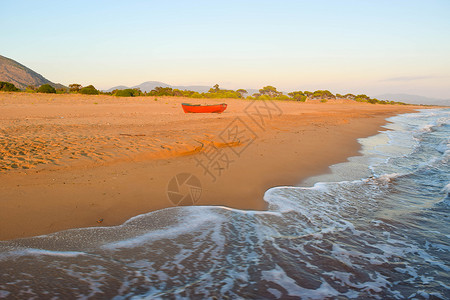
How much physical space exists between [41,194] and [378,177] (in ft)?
22.0

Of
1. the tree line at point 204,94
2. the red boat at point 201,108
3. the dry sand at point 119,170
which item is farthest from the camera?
the tree line at point 204,94

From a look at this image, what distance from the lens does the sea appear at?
2264 mm

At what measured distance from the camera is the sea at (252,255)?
7.43ft

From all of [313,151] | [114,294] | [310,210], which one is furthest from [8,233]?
[313,151]

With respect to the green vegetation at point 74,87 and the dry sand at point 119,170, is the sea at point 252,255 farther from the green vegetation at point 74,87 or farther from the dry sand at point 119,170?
the green vegetation at point 74,87

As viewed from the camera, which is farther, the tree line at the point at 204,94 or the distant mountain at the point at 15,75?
the distant mountain at the point at 15,75

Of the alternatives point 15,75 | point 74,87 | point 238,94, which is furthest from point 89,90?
point 15,75

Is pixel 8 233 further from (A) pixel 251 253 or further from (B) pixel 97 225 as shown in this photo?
(A) pixel 251 253

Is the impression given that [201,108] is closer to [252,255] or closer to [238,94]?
[252,255]

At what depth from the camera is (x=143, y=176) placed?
5156mm

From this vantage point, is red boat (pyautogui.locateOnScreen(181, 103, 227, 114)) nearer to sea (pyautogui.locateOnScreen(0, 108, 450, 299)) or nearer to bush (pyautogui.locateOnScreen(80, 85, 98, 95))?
sea (pyautogui.locateOnScreen(0, 108, 450, 299))

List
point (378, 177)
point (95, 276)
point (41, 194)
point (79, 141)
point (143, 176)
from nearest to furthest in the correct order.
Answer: point (95, 276) < point (41, 194) < point (143, 176) < point (378, 177) < point (79, 141)

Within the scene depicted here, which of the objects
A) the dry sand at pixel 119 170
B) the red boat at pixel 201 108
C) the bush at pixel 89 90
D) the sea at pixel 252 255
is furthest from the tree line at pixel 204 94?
the sea at pixel 252 255

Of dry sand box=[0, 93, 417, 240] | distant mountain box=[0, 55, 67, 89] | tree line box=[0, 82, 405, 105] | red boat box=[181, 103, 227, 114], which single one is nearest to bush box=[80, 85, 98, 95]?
tree line box=[0, 82, 405, 105]
